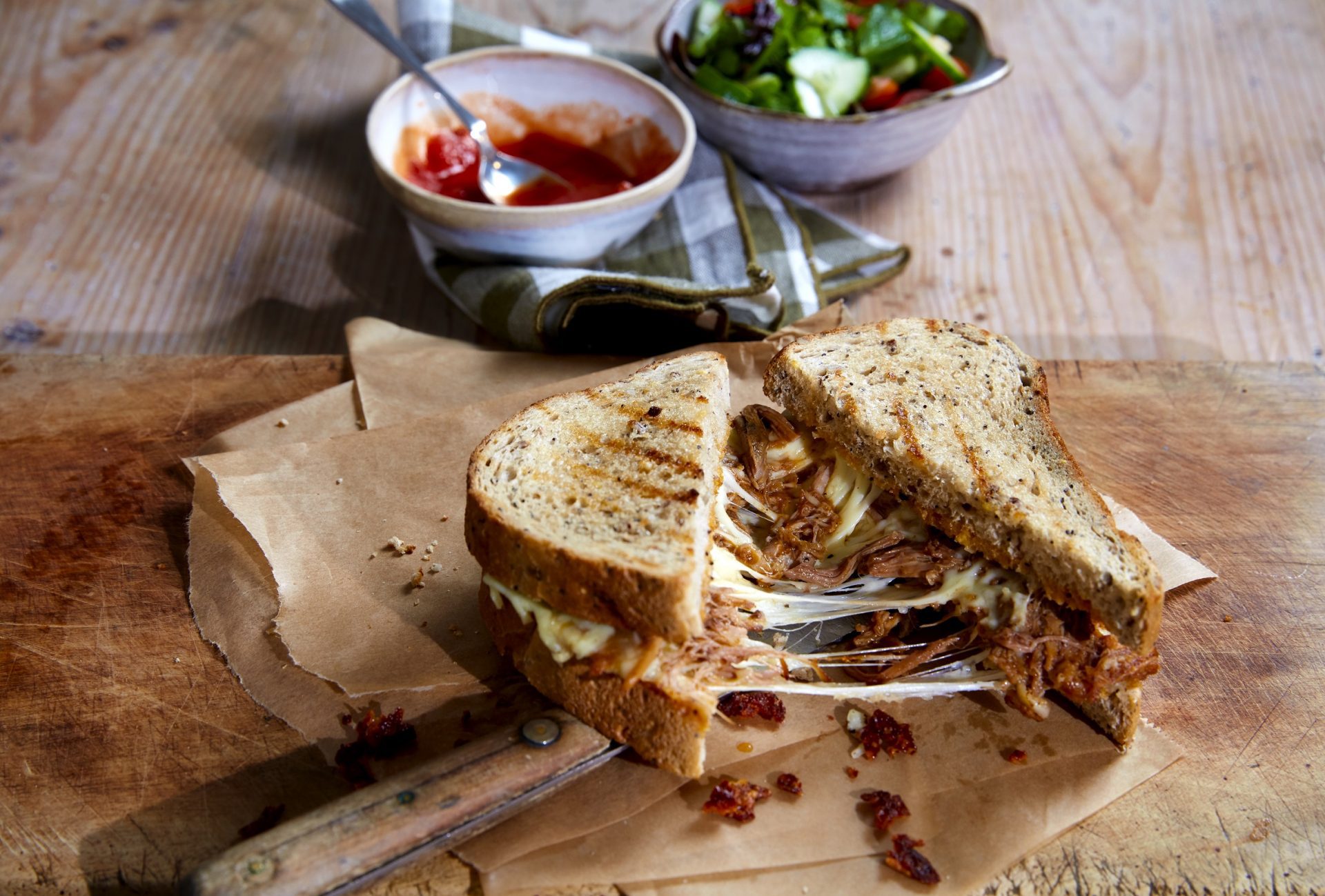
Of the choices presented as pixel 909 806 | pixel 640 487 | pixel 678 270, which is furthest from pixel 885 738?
pixel 678 270

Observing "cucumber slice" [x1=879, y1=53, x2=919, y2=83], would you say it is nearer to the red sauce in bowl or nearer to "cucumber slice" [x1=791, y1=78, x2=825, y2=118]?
"cucumber slice" [x1=791, y1=78, x2=825, y2=118]

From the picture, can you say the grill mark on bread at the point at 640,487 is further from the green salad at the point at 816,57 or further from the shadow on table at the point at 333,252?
the green salad at the point at 816,57

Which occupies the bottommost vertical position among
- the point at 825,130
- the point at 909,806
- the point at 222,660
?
the point at 222,660

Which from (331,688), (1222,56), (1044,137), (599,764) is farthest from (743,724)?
(1222,56)

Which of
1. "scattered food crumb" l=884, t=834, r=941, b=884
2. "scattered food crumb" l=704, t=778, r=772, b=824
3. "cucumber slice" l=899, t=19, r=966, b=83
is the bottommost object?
"scattered food crumb" l=704, t=778, r=772, b=824

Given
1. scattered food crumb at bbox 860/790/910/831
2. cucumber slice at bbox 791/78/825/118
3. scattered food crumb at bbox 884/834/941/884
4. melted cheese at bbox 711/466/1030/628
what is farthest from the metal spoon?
scattered food crumb at bbox 884/834/941/884

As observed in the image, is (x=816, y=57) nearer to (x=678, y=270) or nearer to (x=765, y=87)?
(x=765, y=87)
